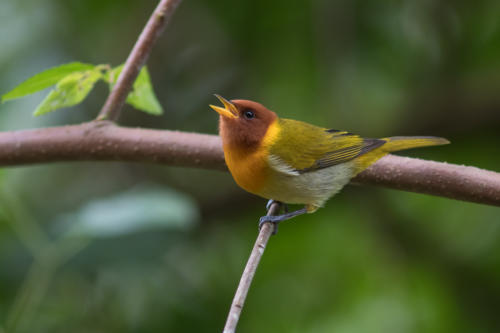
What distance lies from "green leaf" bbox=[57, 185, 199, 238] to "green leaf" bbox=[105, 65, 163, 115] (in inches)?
38.8

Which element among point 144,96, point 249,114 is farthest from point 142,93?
point 249,114

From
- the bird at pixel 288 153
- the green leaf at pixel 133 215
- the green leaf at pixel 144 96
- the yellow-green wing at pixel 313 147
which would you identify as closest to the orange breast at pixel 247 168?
the bird at pixel 288 153

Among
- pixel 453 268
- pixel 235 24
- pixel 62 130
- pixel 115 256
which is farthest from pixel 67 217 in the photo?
pixel 453 268

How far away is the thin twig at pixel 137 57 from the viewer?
2.55m

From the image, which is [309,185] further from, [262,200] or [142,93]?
[262,200]

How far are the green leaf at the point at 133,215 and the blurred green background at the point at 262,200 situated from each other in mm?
16

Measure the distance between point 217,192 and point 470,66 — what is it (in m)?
2.36

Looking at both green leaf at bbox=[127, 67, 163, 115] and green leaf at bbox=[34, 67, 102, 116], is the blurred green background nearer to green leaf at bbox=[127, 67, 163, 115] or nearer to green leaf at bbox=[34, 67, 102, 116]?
green leaf at bbox=[127, 67, 163, 115]

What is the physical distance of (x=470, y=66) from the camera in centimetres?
461

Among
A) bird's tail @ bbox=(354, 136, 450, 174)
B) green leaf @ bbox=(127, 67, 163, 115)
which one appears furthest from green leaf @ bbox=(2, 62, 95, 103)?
bird's tail @ bbox=(354, 136, 450, 174)

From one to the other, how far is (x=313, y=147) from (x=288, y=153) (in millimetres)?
277

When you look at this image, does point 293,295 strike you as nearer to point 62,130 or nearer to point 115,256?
point 115,256

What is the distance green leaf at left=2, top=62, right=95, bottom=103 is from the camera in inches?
89.2

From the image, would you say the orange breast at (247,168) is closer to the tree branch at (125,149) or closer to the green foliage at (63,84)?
the tree branch at (125,149)
